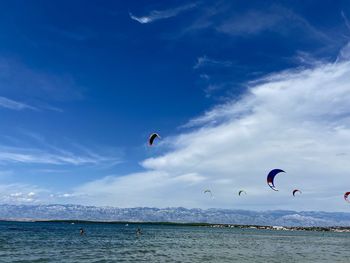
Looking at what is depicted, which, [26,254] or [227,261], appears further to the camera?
[26,254]

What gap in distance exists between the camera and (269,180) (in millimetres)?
47219

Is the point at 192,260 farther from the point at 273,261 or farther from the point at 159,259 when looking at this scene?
the point at 273,261

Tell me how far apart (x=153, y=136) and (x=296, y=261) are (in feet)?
69.8

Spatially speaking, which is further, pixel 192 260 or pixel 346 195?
pixel 346 195

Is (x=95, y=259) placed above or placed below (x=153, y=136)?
below

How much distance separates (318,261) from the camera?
4550 cm

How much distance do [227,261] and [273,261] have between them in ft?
18.1

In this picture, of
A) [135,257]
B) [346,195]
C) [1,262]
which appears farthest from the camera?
[346,195]

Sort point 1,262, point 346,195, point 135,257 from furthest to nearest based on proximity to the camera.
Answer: point 346,195 → point 135,257 → point 1,262

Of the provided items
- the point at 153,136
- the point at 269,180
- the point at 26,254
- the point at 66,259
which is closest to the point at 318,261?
the point at 269,180

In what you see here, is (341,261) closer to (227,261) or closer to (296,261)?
(296,261)

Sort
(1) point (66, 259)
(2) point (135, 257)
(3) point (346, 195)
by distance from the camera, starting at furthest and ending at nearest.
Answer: (3) point (346, 195) → (2) point (135, 257) → (1) point (66, 259)

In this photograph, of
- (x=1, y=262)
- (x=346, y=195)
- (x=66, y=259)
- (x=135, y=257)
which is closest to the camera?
(x=1, y=262)

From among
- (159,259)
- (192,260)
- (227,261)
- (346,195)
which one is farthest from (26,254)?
(346,195)
